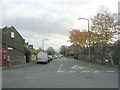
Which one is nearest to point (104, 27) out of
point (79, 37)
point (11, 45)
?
point (11, 45)

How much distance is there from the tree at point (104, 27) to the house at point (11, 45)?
13255mm

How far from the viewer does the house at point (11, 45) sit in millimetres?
46231

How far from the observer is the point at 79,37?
82312 mm

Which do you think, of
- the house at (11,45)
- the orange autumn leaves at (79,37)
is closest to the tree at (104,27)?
the house at (11,45)

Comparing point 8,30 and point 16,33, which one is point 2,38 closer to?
point 8,30

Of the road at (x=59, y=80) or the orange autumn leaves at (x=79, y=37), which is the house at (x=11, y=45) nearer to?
the road at (x=59, y=80)

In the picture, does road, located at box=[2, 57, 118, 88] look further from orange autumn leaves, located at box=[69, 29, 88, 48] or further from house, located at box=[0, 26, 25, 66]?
orange autumn leaves, located at box=[69, 29, 88, 48]

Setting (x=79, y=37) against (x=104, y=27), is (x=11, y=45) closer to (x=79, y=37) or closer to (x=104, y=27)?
(x=104, y=27)

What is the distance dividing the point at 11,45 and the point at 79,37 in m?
30.9

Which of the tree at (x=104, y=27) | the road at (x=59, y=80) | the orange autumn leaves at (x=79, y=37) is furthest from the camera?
the orange autumn leaves at (x=79, y=37)

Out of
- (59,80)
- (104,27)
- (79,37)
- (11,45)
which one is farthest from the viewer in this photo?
(79,37)

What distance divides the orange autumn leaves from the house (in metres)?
20.9

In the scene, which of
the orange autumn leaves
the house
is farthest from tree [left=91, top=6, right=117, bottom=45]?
the orange autumn leaves

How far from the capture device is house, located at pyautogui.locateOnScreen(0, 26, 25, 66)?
4623 cm
